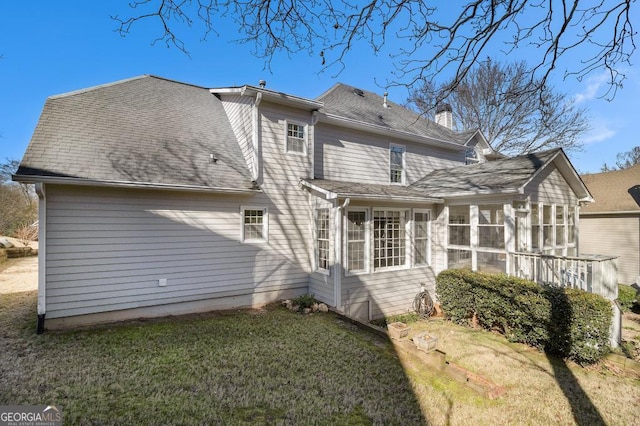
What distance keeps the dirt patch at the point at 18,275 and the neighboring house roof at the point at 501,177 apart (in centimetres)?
1402

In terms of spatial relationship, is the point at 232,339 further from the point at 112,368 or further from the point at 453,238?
the point at 453,238

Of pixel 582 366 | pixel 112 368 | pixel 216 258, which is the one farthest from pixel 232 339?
pixel 582 366

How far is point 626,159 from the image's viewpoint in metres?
35.1

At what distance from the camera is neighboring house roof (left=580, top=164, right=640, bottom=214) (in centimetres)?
1259

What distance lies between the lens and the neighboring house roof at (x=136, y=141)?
626cm

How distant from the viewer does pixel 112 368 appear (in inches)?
179

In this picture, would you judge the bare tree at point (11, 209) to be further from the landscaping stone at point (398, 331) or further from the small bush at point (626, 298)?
the small bush at point (626, 298)

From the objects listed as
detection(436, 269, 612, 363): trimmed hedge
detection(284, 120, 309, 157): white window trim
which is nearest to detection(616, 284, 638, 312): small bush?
detection(436, 269, 612, 363): trimmed hedge

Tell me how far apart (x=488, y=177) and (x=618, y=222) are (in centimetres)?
873

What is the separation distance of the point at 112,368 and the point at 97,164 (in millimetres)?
4323

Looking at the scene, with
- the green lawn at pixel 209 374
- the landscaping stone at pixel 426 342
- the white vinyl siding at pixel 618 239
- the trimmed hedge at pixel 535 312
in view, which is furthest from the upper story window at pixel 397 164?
the white vinyl siding at pixel 618 239

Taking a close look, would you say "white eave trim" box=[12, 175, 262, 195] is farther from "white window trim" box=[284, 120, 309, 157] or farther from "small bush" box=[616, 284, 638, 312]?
"small bush" box=[616, 284, 638, 312]

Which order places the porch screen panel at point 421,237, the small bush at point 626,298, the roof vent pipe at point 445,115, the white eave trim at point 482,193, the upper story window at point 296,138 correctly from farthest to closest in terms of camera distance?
the roof vent pipe at point 445,115, the porch screen panel at point 421,237, the small bush at point 626,298, the upper story window at point 296,138, the white eave trim at point 482,193

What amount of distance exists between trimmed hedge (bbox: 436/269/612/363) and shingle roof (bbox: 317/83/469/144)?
5551 mm
